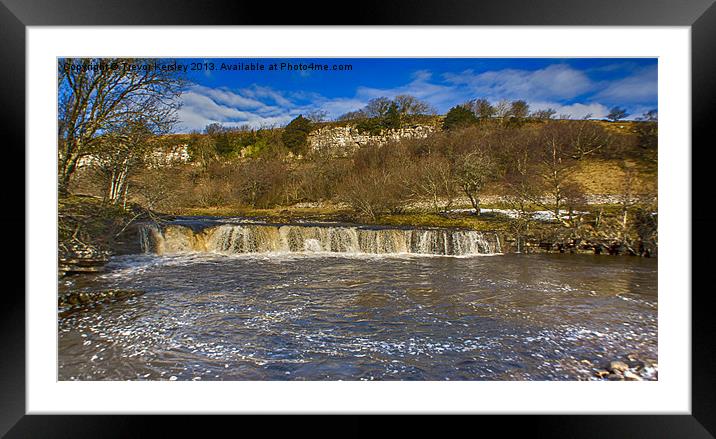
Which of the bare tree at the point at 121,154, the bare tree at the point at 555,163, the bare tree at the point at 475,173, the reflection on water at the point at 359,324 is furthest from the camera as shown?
the bare tree at the point at 475,173

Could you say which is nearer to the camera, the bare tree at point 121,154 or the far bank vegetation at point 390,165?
the far bank vegetation at point 390,165

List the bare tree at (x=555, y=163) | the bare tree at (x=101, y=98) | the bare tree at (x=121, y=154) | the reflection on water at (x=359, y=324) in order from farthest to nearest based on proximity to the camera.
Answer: the bare tree at (x=555, y=163) → the bare tree at (x=121, y=154) → the bare tree at (x=101, y=98) → the reflection on water at (x=359, y=324)

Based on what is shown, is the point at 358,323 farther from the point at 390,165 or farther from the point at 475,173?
the point at 390,165

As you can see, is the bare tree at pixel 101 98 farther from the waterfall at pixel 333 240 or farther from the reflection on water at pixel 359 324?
the waterfall at pixel 333 240

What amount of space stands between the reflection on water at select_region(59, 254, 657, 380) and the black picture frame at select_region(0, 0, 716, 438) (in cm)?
51

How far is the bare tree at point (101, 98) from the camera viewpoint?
3018 millimetres

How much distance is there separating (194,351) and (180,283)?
2.41 m

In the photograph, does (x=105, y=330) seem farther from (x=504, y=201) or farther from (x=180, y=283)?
(x=504, y=201)

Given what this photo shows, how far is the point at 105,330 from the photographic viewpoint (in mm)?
2922

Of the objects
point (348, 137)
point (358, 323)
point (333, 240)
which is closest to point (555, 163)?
point (333, 240)

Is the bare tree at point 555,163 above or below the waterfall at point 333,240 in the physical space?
above
